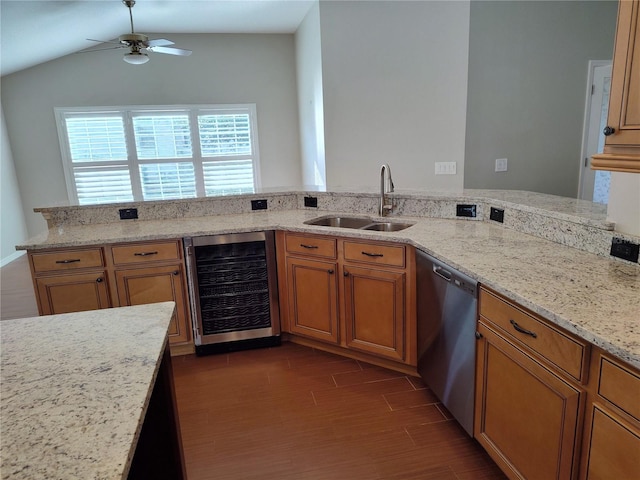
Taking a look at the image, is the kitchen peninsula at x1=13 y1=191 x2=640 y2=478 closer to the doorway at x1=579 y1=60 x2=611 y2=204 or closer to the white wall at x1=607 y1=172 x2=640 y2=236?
the white wall at x1=607 y1=172 x2=640 y2=236

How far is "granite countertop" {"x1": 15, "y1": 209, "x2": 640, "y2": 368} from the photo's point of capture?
4.02 feet

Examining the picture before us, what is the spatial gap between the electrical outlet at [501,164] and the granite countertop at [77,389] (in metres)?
3.84

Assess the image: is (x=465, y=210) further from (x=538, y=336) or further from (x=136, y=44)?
(x=136, y=44)

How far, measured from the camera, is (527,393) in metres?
Result: 1.47

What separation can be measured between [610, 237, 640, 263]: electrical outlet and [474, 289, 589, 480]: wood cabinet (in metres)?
0.57

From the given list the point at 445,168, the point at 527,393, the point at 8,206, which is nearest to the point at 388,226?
the point at 527,393

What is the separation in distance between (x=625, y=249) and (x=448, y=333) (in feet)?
2.59

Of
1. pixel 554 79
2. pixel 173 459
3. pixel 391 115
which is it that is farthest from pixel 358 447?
pixel 554 79

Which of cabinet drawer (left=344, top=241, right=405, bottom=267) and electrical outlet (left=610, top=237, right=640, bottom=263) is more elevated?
electrical outlet (left=610, top=237, right=640, bottom=263)

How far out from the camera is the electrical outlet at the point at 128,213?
3.14m

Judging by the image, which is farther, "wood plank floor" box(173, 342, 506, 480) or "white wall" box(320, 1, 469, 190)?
"white wall" box(320, 1, 469, 190)

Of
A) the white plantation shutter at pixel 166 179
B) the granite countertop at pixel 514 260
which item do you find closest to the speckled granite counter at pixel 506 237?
the granite countertop at pixel 514 260

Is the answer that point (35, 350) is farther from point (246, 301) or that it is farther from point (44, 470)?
point (246, 301)

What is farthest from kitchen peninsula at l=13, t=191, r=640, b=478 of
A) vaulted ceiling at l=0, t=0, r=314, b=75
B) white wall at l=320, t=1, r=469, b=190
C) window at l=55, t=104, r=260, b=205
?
window at l=55, t=104, r=260, b=205
